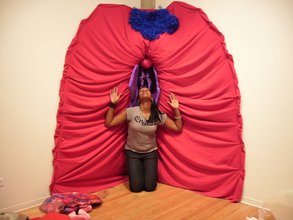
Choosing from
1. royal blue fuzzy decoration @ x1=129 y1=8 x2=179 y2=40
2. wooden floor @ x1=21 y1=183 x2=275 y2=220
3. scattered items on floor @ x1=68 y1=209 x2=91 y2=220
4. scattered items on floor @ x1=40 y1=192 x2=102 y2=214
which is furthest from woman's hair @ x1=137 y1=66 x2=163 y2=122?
scattered items on floor @ x1=68 y1=209 x2=91 y2=220

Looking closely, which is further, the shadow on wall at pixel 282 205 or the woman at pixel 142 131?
the woman at pixel 142 131

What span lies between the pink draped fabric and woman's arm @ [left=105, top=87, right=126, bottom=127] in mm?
56

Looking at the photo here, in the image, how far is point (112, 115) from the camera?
2.71 metres

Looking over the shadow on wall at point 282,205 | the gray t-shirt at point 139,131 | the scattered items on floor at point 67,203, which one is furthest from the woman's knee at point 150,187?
the shadow on wall at point 282,205

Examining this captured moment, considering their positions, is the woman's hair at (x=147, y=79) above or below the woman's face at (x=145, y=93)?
above

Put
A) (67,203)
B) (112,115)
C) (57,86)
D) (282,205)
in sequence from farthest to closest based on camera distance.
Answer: (112,115) → (57,86) → (67,203) → (282,205)

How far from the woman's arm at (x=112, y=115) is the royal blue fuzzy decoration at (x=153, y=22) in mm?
680

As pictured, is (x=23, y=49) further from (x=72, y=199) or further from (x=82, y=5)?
(x=72, y=199)

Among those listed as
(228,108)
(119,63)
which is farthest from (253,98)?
(119,63)

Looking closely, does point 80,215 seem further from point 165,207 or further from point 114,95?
point 114,95

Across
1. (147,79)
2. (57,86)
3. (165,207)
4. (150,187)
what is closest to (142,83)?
(147,79)

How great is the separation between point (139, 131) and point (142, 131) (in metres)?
0.03

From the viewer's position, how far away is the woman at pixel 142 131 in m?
2.72

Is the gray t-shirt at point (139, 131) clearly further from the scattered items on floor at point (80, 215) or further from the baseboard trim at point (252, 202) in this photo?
the baseboard trim at point (252, 202)
